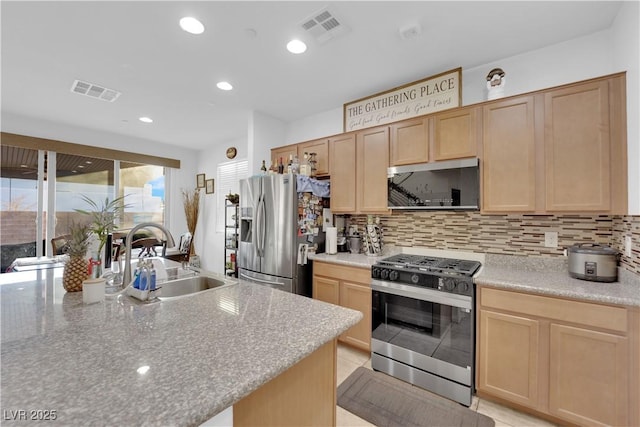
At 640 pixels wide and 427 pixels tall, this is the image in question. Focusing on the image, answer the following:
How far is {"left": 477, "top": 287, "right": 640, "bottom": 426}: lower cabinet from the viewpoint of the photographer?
1491 mm

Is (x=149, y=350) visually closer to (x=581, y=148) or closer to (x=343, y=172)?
(x=343, y=172)

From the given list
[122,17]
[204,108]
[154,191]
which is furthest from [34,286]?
[154,191]

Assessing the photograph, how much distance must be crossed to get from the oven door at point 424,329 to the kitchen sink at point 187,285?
1330mm

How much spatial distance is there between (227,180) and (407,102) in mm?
3570

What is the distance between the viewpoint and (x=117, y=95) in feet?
10.1

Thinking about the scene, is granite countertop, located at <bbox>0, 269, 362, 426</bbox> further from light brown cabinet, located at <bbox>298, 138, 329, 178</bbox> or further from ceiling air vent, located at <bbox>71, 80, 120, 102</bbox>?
ceiling air vent, located at <bbox>71, 80, 120, 102</bbox>

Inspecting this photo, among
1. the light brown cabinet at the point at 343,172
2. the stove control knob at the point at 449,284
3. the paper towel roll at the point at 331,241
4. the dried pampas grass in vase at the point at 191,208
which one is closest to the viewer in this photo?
the stove control knob at the point at 449,284

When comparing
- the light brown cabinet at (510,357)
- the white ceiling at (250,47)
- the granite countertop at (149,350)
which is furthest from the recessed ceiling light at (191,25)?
the light brown cabinet at (510,357)

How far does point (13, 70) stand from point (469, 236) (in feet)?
15.1

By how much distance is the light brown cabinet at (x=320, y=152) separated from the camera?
312 centimetres

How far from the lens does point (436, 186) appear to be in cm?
235

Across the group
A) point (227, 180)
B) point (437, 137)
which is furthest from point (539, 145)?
point (227, 180)

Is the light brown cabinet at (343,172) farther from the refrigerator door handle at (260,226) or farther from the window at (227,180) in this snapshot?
the window at (227,180)

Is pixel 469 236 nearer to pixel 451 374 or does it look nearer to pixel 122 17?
pixel 451 374
